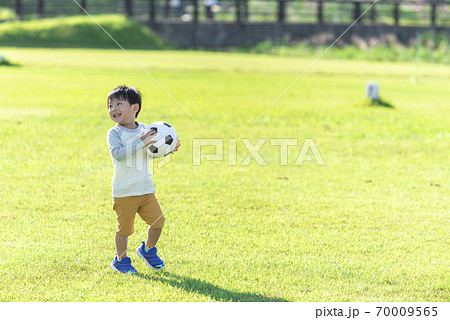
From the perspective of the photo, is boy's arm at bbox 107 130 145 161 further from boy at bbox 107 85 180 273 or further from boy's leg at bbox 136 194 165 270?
boy's leg at bbox 136 194 165 270

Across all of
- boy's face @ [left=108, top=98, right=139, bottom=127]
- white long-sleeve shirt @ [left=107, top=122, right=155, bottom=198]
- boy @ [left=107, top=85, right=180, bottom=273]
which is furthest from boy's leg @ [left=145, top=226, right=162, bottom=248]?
boy's face @ [left=108, top=98, right=139, bottom=127]

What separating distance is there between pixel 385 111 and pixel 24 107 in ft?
24.9

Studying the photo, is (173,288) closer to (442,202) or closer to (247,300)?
(247,300)

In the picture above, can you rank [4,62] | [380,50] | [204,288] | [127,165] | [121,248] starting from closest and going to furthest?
1. [204,288]
2. [127,165]
3. [121,248]
4. [4,62]
5. [380,50]

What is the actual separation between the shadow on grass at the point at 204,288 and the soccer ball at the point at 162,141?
910 millimetres

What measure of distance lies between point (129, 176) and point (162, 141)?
377mm

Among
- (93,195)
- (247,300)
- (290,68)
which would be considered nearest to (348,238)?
(247,300)

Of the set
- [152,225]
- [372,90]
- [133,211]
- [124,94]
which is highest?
[124,94]

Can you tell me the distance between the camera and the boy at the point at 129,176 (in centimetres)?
459

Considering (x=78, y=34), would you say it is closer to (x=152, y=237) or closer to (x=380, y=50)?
(x=380, y=50)

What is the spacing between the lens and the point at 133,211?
475 cm

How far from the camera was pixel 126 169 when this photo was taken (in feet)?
15.5

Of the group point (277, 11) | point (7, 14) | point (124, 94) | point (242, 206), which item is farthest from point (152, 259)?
point (7, 14)

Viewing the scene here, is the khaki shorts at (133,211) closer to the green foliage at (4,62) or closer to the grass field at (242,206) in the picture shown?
the grass field at (242,206)
